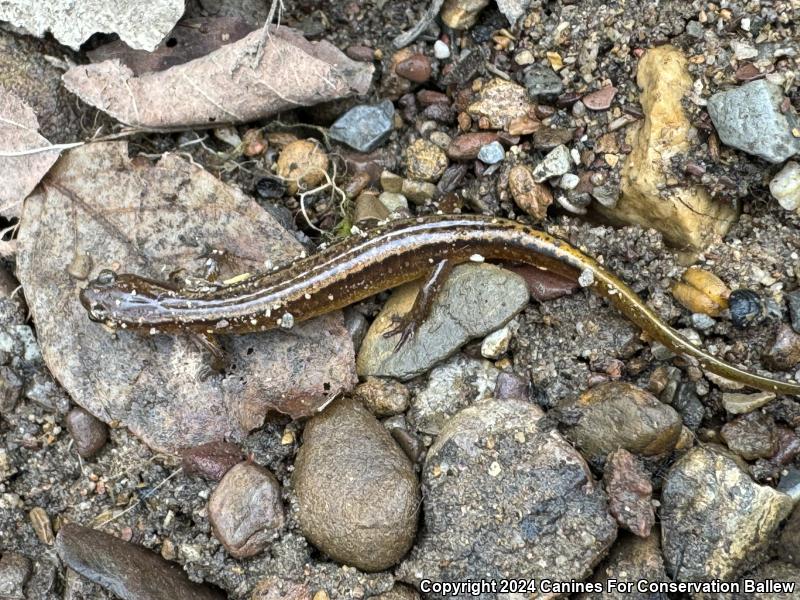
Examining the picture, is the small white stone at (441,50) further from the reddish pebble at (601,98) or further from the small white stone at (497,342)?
the small white stone at (497,342)

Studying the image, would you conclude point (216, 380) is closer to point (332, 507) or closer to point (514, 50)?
point (332, 507)

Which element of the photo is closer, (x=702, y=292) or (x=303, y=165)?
(x=702, y=292)

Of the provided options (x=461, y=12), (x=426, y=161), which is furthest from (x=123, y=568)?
(x=461, y=12)

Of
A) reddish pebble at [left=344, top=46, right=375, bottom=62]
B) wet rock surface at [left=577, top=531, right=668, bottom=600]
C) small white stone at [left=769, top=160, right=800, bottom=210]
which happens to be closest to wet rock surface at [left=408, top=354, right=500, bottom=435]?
wet rock surface at [left=577, top=531, right=668, bottom=600]

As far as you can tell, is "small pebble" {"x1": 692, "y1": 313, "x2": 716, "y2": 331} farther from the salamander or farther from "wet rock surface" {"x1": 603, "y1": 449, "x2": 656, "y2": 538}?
"wet rock surface" {"x1": 603, "y1": 449, "x2": 656, "y2": 538}

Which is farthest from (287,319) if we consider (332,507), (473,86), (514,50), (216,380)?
(514,50)

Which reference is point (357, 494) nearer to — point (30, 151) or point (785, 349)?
point (785, 349)
